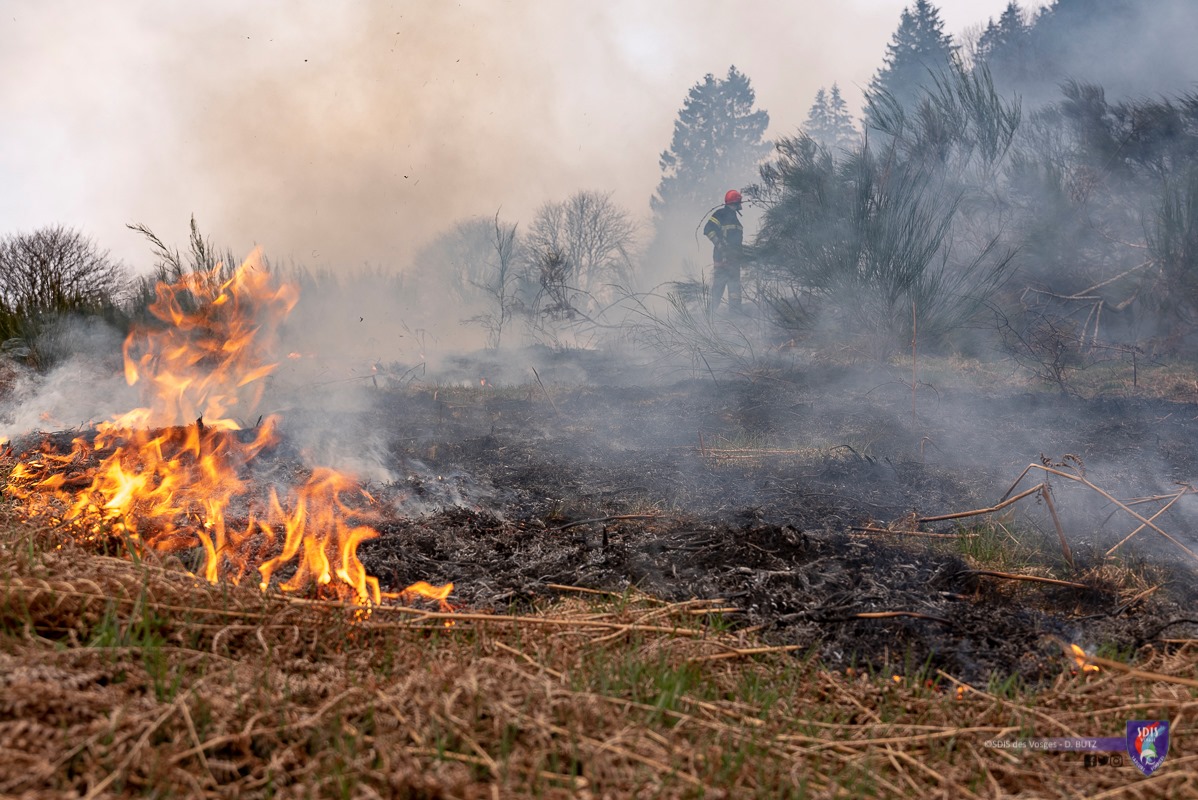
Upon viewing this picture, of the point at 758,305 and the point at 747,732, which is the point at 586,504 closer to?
the point at 747,732

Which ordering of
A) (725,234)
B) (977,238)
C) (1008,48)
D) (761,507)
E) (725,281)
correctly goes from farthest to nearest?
(1008,48) < (725,281) < (725,234) < (977,238) < (761,507)

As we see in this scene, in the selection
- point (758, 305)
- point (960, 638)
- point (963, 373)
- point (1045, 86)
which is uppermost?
point (1045, 86)

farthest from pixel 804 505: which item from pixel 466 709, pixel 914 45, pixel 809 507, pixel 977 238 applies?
pixel 914 45

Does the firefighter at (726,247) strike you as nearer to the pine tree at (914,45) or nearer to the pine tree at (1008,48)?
the pine tree at (1008,48)

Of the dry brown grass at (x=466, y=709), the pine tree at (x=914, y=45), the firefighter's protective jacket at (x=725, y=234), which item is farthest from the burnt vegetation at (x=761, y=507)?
the pine tree at (x=914, y=45)

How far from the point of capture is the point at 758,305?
11672 millimetres

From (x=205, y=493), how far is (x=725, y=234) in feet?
35.9

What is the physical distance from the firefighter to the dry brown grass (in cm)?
1103

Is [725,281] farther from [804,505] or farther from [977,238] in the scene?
[804,505]

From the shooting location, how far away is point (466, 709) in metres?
1.91

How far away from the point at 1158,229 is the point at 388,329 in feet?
55.0

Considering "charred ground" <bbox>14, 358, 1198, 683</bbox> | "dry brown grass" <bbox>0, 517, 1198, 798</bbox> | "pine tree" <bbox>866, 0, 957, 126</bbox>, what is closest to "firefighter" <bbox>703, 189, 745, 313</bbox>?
"charred ground" <bbox>14, 358, 1198, 683</bbox>

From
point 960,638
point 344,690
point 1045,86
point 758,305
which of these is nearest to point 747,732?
point 344,690

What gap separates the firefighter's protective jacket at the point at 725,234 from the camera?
13.4 metres
